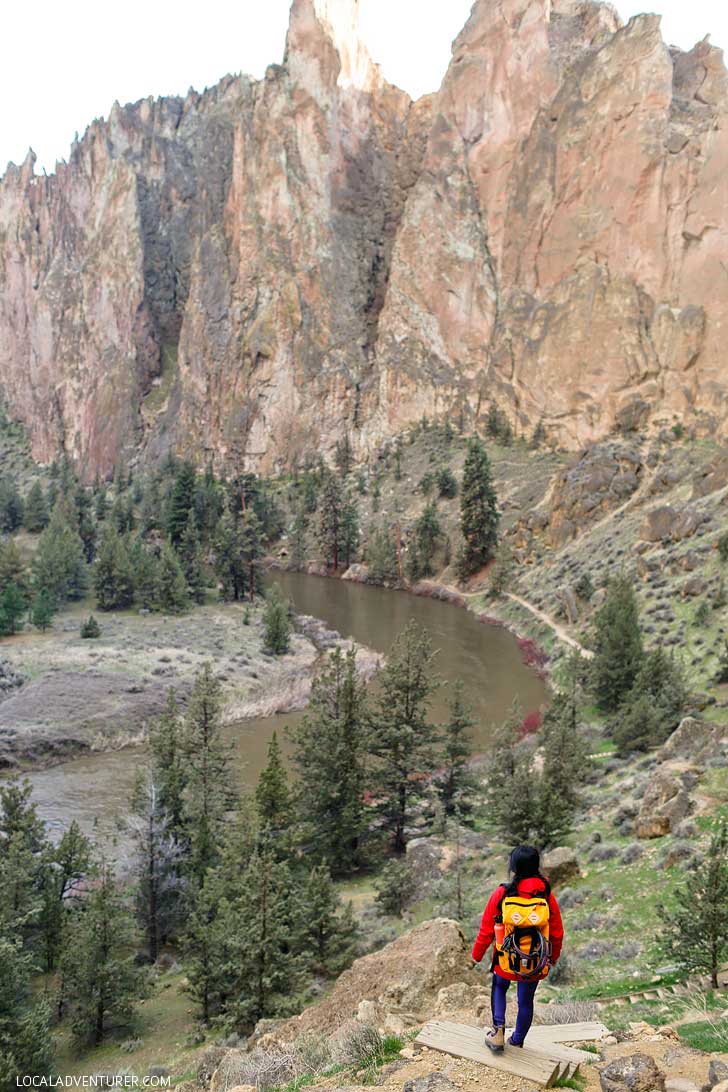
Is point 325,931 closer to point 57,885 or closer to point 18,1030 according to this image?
point 18,1030

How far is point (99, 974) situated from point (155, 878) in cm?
354

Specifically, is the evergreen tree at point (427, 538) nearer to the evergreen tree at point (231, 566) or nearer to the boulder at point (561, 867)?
the evergreen tree at point (231, 566)

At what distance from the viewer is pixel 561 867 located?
1478cm

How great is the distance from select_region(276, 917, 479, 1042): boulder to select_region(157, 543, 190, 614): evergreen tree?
38729 mm

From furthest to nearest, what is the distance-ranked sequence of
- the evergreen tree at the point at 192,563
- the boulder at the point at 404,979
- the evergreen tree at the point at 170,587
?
the evergreen tree at the point at 192,563, the evergreen tree at the point at 170,587, the boulder at the point at 404,979

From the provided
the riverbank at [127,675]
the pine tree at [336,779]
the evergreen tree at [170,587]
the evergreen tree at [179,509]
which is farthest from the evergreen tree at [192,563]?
the pine tree at [336,779]

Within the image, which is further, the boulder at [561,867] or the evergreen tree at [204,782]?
the evergreen tree at [204,782]

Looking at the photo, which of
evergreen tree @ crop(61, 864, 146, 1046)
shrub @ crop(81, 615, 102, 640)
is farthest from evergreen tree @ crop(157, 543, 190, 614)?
evergreen tree @ crop(61, 864, 146, 1046)

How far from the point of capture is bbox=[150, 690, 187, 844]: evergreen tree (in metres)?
18.8

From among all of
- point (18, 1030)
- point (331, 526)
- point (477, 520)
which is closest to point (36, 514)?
point (331, 526)

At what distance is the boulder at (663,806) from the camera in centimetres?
1520

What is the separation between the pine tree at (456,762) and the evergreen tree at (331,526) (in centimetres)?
4710

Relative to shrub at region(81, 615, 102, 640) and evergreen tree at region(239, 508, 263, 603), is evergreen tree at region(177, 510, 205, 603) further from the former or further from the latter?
shrub at region(81, 615, 102, 640)

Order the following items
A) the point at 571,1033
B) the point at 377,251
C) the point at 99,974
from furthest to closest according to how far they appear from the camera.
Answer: the point at 377,251 → the point at 99,974 → the point at 571,1033
